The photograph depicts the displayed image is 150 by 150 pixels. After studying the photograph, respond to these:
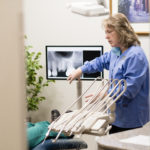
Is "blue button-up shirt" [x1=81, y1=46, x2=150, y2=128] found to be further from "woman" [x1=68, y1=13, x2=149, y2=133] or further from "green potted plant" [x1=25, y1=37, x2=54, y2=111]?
"green potted plant" [x1=25, y1=37, x2=54, y2=111]

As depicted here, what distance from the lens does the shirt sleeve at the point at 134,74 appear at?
84.4 inches

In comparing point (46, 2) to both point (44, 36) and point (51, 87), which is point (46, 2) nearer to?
point (44, 36)

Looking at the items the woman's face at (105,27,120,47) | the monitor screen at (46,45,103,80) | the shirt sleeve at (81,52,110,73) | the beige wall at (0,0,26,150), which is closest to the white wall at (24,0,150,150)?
the monitor screen at (46,45,103,80)

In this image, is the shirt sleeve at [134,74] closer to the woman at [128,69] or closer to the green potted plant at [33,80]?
the woman at [128,69]

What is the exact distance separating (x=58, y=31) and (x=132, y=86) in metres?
1.52

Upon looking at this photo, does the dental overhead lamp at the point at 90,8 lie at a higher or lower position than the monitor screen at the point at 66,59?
higher

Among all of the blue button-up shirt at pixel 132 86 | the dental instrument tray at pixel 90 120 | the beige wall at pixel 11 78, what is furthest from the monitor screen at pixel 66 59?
the beige wall at pixel 11 78

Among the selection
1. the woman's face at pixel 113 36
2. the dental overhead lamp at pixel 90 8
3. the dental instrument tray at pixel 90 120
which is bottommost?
the dental instrument tray at pixel 90 120

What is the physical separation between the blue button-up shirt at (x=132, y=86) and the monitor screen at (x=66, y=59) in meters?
1.10

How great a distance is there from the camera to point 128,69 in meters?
2.19

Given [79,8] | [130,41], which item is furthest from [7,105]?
[79,8]

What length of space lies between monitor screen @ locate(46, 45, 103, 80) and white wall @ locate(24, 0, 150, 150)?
1.9 inches

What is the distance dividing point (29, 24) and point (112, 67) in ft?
4.82

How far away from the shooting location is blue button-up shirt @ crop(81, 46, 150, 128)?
7.11ft
